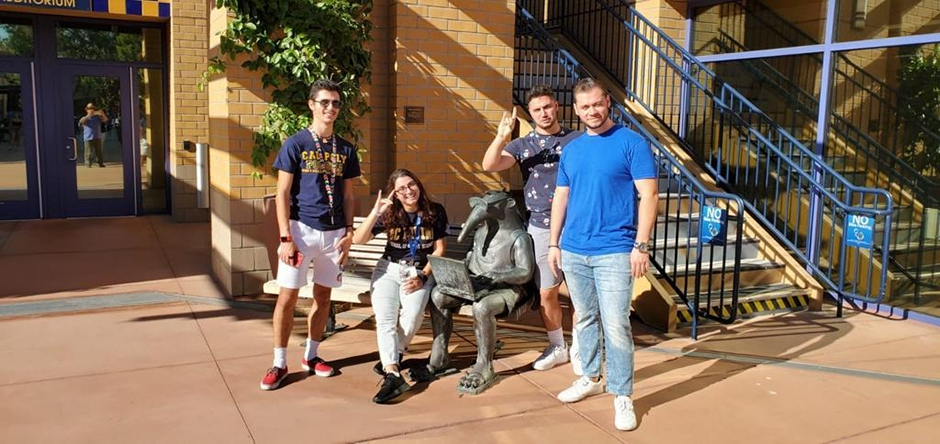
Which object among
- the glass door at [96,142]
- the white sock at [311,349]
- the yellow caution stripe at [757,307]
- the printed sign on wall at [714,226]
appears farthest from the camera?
the glass door at [96,142]

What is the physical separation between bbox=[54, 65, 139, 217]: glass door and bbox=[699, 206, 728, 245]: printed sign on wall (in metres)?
8.84

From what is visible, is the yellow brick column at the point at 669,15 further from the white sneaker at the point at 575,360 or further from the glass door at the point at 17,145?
the glass door at the point at 17,145

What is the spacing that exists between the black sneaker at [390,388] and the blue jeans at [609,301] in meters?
1.08

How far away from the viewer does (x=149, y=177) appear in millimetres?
11703

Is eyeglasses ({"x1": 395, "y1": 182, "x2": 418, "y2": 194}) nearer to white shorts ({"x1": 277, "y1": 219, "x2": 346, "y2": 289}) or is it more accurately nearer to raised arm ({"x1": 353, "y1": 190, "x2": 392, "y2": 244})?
raised arm ({"x1": 353, "y1": 190, "x2": 392, "y2": 244})

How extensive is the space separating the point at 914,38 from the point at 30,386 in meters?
7.05

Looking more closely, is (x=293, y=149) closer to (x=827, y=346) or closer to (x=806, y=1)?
(x=827, y=346)

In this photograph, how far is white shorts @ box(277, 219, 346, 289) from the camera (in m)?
4.52

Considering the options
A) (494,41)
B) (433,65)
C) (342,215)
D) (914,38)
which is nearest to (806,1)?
(914,38)

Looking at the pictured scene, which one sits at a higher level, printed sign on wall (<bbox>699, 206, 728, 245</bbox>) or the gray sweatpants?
printed sign on wall (<bbox>699, 206, 728, 245</bbox>)

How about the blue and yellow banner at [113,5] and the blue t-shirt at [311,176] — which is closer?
the blue t-shirt at [311,176]

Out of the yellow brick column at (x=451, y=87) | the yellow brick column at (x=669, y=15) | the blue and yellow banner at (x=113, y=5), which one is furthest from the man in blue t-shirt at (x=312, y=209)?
the blue and yellow banner at (x=113, y=5)

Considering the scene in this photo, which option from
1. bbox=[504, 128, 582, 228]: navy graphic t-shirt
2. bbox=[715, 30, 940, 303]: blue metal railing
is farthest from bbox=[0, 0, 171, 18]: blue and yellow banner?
bbox=[715, 30, 940, 303]: blue metal railing

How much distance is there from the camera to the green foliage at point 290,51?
628 cm
